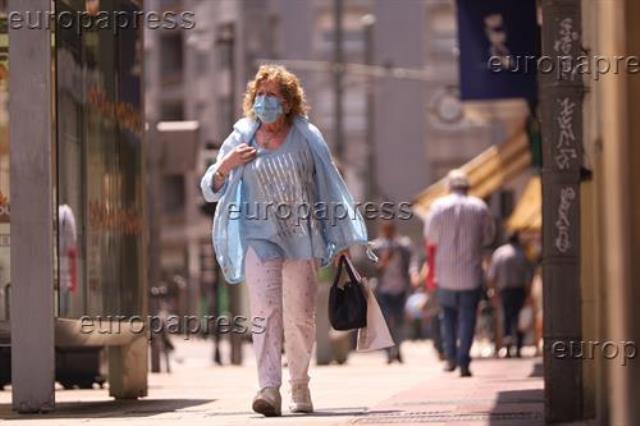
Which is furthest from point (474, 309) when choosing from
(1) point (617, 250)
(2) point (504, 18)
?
(1) point (617, 250)

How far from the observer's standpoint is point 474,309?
1939 centimetres

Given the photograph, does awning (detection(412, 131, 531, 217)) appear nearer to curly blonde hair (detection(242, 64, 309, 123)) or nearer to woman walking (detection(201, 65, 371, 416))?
curly blonde hair (detection(242, 64, 309, 123))

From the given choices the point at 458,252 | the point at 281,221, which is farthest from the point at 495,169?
the point at 281,221

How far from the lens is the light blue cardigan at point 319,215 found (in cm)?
1169

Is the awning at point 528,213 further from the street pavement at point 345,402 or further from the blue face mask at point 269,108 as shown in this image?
the blue face mask at point 269,108

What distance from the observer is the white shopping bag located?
458 inches

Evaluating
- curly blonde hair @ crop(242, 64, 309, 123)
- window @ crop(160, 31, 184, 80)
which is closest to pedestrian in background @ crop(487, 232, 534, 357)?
curly blonde hair @ crop(242, 64, 309, 123)

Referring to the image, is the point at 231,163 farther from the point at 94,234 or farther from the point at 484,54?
the point at 484,54

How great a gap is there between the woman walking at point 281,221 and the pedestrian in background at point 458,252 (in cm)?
732

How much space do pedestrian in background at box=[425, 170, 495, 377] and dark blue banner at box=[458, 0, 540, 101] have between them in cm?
330

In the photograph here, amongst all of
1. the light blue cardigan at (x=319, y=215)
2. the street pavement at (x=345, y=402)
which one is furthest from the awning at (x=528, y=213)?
the light blue cardigan at (x=319, y=215)

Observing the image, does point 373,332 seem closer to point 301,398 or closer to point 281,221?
point 301,398

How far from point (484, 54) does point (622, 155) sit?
18446mm

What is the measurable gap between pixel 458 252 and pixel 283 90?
309 inches
